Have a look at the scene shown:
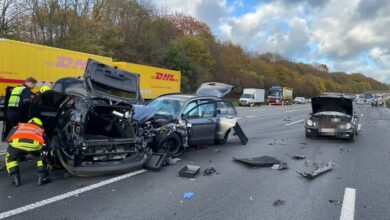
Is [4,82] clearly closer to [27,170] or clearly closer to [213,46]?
[27,170]

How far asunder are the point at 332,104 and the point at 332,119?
116 cm

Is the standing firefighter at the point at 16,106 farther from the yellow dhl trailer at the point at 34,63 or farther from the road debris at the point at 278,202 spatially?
the yellow dhl trailer at the point at 34,63

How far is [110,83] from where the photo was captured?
24.3ft

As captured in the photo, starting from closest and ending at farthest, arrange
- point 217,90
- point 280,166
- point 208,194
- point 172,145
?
point 208,194 → point 280,166 → point 172,145 → point 217,90

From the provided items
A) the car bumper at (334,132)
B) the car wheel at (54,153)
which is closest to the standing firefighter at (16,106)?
the car wheel at (54,153)

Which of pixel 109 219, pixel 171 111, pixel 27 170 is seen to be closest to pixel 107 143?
pixel 27 170

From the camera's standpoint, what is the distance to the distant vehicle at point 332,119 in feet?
41.3

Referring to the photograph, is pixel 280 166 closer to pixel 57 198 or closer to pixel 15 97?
pixel 57 198

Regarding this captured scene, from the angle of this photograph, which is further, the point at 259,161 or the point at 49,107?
the point at 259,161

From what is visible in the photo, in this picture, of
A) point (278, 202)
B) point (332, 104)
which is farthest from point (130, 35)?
point (278, 202)

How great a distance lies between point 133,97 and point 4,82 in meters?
8.48

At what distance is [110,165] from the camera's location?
6387mm

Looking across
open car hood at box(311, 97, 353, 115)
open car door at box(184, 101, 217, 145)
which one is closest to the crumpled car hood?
open car door at box(184, 101, 217, 145)

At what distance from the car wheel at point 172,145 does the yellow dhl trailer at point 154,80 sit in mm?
14579
